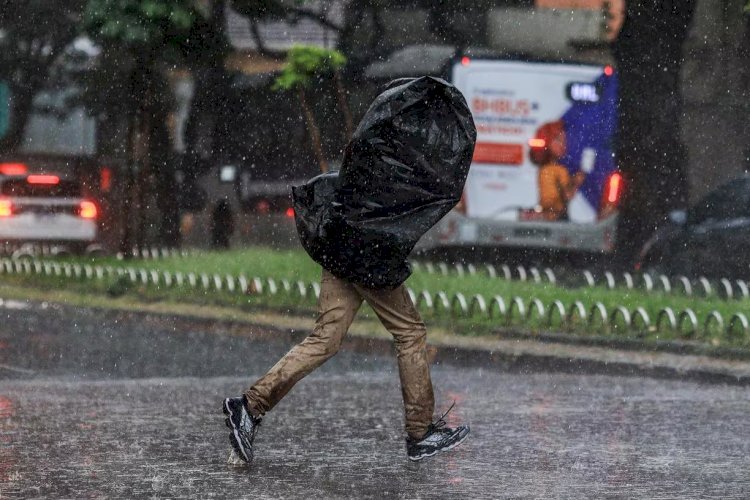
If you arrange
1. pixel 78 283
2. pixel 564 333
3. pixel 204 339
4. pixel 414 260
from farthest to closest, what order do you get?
pixel 414 260
pixel 78 283
pixel 204 339
pixel 564 333

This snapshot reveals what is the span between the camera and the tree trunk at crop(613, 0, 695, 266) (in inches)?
835

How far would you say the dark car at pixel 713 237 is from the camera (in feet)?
63.6

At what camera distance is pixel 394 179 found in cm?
756

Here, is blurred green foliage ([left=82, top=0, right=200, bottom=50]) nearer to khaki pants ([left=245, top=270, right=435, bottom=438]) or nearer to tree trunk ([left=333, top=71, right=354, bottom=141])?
tree trunk ([left=333, top=71, right=354, bottom=141])

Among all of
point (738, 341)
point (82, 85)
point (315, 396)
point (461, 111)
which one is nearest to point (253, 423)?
point (461, 111)

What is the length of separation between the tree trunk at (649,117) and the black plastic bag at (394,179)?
14060 mm

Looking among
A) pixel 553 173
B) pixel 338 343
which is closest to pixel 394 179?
pixel 338 343

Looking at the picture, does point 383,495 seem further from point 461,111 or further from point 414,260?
point 414,260

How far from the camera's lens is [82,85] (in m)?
26.3

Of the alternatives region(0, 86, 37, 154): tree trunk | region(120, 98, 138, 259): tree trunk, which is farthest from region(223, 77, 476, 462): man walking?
region(0, 86, 37, 154): tree trunk

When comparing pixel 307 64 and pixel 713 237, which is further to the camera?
pixel 307 64

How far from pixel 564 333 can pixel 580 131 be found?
8.95 meters

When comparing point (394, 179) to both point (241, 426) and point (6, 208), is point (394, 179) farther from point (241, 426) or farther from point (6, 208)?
point (6, 208)

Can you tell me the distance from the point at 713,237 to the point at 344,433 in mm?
11672
